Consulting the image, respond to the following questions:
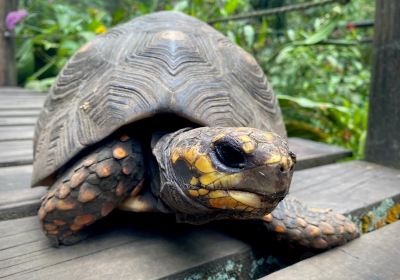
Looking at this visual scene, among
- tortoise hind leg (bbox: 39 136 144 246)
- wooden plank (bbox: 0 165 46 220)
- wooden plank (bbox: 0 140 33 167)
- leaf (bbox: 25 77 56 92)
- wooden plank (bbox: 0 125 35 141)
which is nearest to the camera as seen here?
tortoise hind leg (bbox: 39 136 144 246)

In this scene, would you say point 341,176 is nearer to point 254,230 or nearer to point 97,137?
point 254,230

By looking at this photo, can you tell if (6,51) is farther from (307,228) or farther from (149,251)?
(307,228)

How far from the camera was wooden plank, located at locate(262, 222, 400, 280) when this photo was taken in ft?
3.52

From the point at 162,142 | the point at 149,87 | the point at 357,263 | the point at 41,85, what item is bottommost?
the point at 41,85

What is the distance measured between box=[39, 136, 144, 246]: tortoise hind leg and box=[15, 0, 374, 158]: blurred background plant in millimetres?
2001

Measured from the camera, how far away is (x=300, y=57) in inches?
161

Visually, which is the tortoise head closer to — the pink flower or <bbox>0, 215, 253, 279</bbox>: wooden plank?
<bbox>0, 215, 253, 279</bbox>: wooden plank

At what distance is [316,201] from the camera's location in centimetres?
160

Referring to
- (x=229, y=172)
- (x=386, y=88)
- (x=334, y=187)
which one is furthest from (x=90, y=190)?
(x=386, y=88)

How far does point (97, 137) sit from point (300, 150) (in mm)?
1493

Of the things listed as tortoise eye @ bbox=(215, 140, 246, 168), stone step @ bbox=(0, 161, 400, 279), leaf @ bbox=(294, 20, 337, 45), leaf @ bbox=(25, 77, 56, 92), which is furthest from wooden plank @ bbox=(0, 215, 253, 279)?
leaf @ bbox=(25, 77, 56, 92)

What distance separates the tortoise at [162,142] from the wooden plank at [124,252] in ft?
0.24

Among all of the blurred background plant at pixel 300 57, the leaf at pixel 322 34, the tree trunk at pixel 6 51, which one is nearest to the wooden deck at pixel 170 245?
the blurred background plant at pixel 300 57

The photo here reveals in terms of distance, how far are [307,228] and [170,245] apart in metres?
0.41
